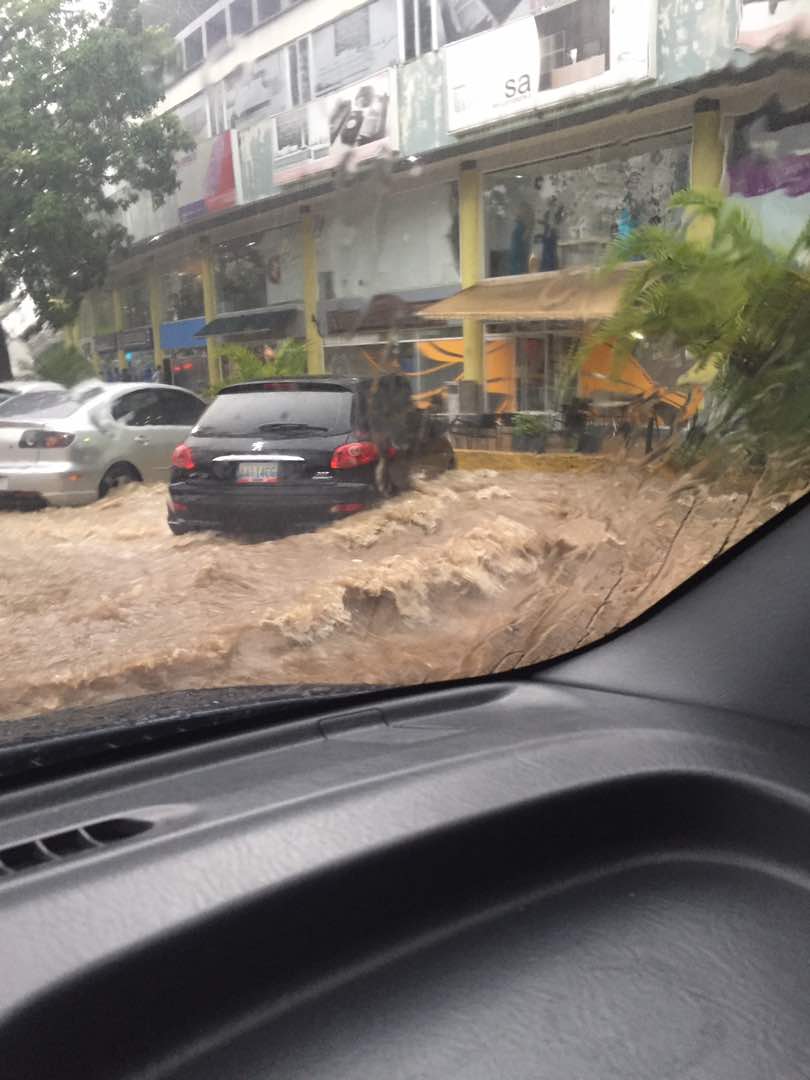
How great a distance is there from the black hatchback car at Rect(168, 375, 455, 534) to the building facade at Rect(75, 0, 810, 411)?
0.07 metres

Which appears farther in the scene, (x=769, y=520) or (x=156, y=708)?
(x=769, y=520)

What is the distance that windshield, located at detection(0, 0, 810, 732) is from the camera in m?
2.06

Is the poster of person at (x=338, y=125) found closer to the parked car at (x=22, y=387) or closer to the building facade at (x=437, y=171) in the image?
Answer: the building facade at (x=437, y=171)

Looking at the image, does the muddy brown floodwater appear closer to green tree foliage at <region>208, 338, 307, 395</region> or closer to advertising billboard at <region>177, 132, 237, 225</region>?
green tree foliage at <region>208, 338, 307, 395</region>

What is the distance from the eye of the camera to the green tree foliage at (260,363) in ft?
7.20

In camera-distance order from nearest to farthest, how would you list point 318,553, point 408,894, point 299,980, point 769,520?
1. point 299,980
2. point 408,894
3. point 318,553
4. point 769,520

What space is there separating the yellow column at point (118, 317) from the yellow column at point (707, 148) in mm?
1278

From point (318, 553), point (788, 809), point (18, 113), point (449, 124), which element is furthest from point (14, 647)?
point (788, 809)

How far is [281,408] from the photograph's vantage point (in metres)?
2.26

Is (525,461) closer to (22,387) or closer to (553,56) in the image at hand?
(553,56)

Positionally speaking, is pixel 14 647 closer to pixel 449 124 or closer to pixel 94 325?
pixel 94 325

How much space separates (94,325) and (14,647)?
2.32 feet

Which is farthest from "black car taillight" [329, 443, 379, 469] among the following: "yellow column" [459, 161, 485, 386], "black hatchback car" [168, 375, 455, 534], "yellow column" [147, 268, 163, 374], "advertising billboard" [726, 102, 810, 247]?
"advertising billboard" [726, 102, 810, 247]

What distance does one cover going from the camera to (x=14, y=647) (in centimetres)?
211
